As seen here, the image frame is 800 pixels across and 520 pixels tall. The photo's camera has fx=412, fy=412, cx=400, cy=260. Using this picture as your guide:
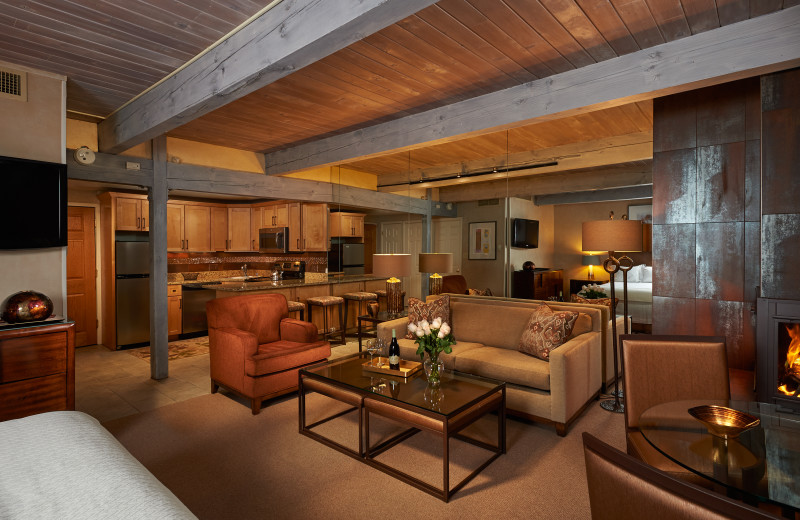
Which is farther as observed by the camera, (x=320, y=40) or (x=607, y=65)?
(x=607, y=65)

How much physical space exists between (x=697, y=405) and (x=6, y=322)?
13.7 feet

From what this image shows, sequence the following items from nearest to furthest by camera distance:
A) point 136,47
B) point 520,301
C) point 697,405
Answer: point 697,405 < point 136,47 < point 520,301

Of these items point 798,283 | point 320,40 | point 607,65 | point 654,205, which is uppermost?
point 607,65

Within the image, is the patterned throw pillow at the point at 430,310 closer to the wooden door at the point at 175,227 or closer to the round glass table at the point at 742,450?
the round glass table at the point at 742,450

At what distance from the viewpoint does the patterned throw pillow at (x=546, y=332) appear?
3.39 m

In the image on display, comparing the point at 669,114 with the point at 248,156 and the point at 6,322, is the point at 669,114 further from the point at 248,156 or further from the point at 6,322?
the point at 6,322

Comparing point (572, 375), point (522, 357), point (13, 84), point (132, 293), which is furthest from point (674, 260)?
point (132, 293)

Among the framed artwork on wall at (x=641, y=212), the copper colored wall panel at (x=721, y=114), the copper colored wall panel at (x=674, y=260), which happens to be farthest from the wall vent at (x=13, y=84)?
the framed artwork on wall at (x=641, y=212)

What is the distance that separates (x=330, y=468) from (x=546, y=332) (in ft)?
6.53

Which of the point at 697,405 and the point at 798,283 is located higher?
the point at 798,283

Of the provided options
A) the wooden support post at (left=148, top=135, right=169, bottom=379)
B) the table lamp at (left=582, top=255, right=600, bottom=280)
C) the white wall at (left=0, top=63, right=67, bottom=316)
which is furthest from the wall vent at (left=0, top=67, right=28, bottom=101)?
the table lamp at (left=582, top=255, right=600, bottom=280)

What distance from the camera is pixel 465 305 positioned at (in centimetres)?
442

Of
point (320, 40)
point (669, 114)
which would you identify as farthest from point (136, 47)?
point (669, 114)

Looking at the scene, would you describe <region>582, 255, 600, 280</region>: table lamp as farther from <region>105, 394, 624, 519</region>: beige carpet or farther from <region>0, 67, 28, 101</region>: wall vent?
<region>0, 67, 28, 101</region>: wall vent
